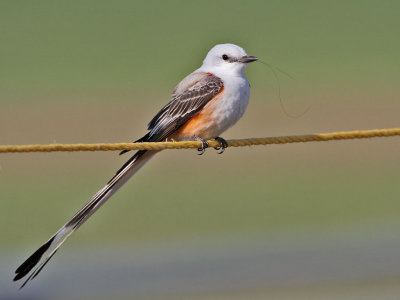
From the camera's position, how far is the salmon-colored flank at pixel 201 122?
605cm

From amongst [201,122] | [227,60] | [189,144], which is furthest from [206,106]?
[189,144]

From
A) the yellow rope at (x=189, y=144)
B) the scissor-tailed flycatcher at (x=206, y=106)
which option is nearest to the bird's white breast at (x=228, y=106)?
the scissor-tailed flycatcher at (x=206, y=106)

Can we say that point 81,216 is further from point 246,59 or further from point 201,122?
point 246,59

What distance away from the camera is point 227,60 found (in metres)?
6.39

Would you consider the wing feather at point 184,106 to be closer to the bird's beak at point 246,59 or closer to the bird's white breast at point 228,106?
the bird's white breast at point 228,106

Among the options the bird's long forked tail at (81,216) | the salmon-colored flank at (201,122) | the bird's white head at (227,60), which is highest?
the bird's white head at (227,60)

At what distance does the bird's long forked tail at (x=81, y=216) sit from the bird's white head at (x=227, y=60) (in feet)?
2.84


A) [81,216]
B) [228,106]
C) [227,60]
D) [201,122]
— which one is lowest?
[81,216]

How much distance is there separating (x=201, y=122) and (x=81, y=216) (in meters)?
1.10

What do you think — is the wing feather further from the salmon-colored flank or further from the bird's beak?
the bird's beak

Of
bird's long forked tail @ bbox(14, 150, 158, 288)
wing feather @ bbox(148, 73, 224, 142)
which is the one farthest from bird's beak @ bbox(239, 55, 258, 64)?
bird's long forked tail @ bbox(14, 150, 158, 288)

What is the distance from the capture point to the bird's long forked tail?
16.7 ft

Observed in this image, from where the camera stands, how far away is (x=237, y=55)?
637 cm

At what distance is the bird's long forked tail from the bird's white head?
34.1 inches
